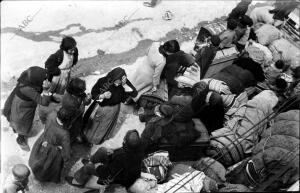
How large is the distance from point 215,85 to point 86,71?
2.30 metres

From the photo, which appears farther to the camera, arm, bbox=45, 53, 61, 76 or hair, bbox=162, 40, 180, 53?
hair, bbox=162, 40, 180, 53

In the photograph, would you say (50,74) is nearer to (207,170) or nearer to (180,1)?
(207,170)

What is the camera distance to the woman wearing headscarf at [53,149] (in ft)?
19.8

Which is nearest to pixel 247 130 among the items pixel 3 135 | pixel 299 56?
pixel 299 56

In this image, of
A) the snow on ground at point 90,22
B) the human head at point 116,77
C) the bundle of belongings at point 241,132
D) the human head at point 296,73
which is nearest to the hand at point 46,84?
the human head at point 116,77

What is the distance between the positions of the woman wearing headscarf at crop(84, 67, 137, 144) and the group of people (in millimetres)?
13

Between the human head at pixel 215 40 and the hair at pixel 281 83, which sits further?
the human head at pixel 215 40

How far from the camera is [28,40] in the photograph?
335 inches

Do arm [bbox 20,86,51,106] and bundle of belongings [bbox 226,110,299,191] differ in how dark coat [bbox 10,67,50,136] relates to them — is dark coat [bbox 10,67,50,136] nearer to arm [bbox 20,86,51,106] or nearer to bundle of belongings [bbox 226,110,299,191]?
arm [bbox 20,86,51,106]

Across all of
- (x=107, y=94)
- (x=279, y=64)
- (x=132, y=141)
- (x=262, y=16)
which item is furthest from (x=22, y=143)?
(x=262, y=16)

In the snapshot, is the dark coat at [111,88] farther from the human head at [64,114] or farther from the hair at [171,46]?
the hair at [171,46]

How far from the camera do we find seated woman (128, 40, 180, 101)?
705 cm

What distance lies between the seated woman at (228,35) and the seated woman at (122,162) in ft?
9.86

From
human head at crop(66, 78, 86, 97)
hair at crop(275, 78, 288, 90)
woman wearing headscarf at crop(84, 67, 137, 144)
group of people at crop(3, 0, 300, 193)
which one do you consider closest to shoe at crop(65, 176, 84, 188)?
group of people at crop(3, 0, 300, 193)
